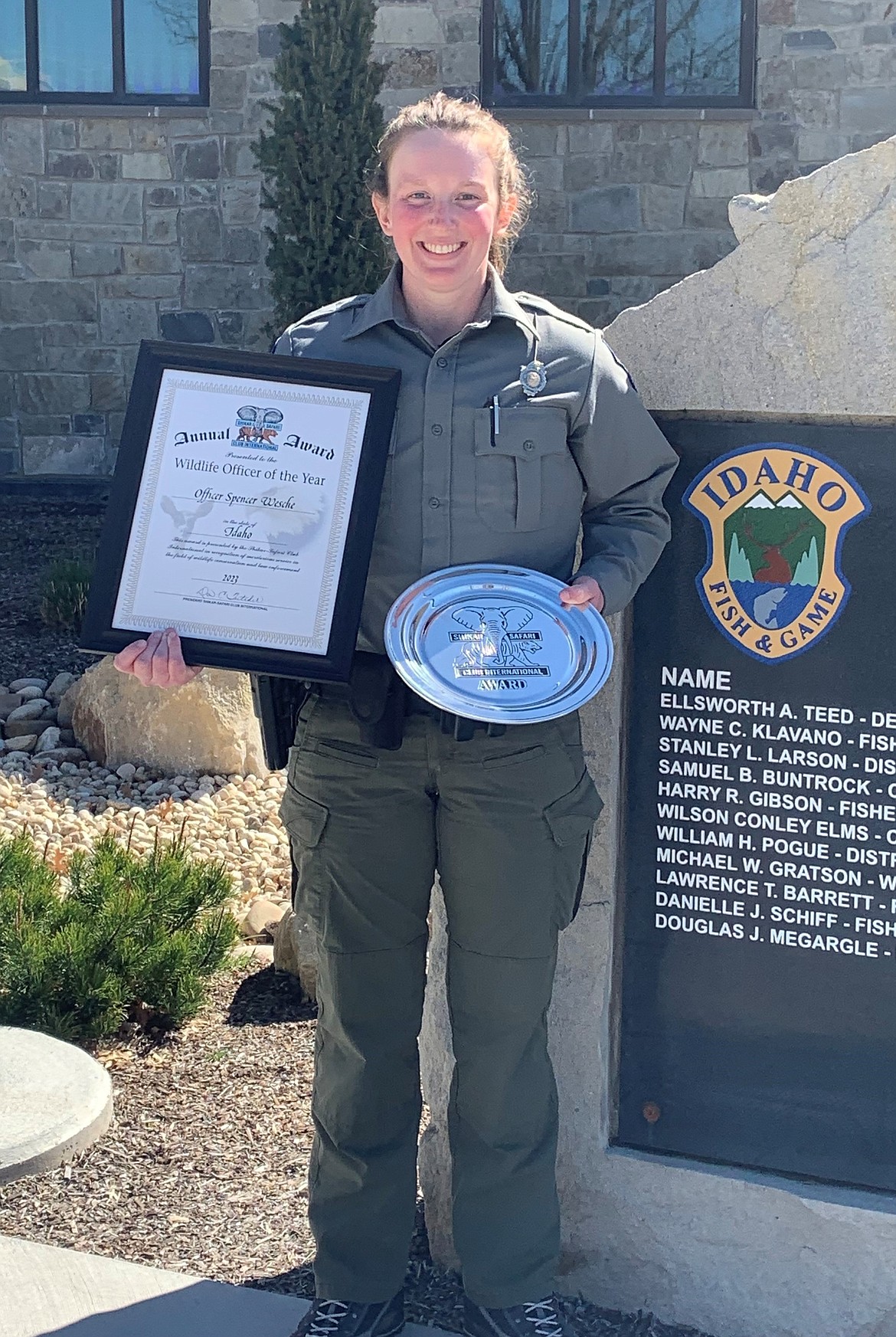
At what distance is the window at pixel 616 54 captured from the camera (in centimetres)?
1050

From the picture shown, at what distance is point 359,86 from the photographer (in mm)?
8719

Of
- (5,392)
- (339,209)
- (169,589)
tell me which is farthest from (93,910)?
(5,392)

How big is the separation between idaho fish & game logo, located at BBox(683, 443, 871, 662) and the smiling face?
618 millimetres

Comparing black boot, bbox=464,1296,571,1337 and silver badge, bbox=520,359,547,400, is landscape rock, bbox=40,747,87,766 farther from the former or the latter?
silver badge, bbox=520,359,547,400

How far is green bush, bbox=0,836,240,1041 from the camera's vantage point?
12.2 feet

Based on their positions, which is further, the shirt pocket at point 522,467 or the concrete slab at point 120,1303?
the concrete slab at point 120,1303

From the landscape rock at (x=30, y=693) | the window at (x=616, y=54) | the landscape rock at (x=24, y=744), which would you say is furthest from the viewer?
the window at (x=616, y=54)

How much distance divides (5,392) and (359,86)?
381 cm

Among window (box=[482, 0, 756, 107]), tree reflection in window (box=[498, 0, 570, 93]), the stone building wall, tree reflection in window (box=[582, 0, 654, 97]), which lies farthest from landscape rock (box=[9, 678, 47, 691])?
tree reflection in window (box=[582, 0, 654, 97])

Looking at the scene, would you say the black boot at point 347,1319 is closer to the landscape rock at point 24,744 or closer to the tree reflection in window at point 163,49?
the landscape rock at point 24,744

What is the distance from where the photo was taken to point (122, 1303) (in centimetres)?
272

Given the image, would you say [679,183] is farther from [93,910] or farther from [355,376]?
[355,376]

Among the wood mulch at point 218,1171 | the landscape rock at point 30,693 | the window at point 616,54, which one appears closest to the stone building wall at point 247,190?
the window at point 616,54
